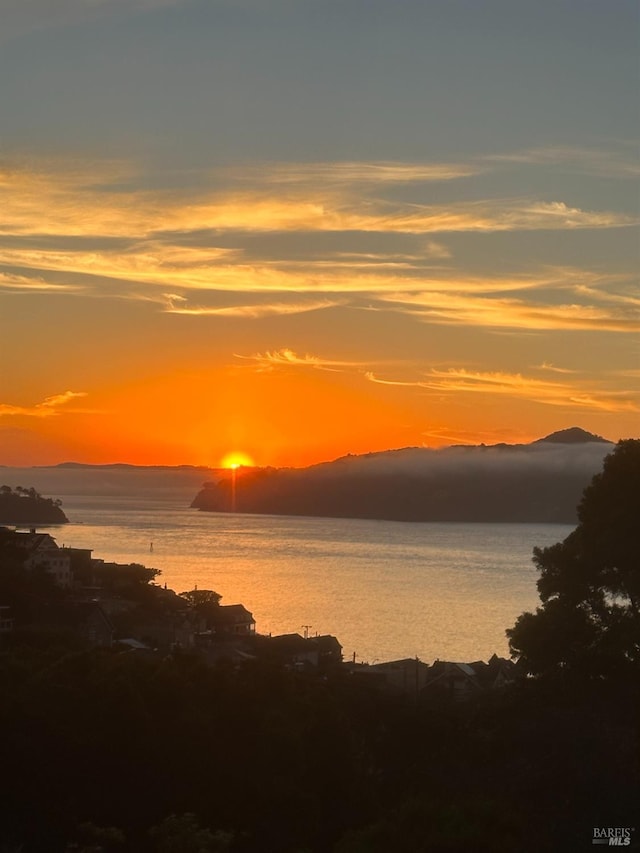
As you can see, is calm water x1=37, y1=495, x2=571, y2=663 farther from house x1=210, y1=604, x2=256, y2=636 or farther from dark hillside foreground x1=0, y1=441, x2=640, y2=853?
dark hillside foreground x1=0, y1=441, x2=640, y2=853

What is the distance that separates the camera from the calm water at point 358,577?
38625mm

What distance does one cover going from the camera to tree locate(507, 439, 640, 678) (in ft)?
48.1

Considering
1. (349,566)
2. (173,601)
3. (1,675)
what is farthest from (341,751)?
(349,566)

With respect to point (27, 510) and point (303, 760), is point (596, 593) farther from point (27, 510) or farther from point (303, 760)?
point (27, 510)

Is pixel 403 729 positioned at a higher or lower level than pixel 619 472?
lower

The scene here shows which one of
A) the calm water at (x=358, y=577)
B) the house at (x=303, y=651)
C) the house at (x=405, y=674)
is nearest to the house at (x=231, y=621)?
the house at (x=303, y=651)

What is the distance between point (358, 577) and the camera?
6100 centimetres

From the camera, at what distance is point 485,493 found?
6762 inches

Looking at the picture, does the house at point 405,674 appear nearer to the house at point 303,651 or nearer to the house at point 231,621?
the house at point 303,651

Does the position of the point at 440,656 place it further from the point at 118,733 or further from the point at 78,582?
the point at 118,733

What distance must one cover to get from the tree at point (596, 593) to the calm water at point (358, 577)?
17456 mm

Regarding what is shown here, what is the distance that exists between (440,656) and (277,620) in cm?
951

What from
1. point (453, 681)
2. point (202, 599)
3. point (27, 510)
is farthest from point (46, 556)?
point (27, 510)

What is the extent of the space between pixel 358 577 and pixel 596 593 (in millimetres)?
46278
